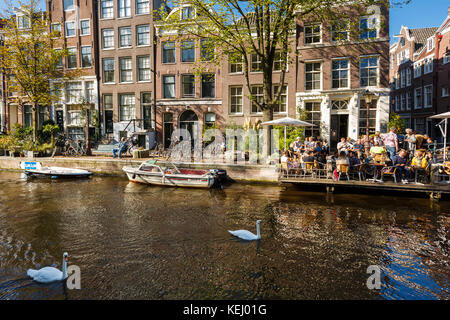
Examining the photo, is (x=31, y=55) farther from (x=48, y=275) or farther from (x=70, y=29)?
(x=48, y=275)

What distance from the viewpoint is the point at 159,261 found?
637cm

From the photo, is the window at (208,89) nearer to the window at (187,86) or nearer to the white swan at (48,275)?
the window at (187,86)

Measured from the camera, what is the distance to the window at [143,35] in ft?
81.4

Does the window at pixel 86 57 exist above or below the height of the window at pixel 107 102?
above

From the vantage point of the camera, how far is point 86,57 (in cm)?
2658

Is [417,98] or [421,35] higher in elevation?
[421,35]

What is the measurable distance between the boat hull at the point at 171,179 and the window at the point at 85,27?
56.7 ft

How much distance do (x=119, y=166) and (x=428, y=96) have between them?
98.7 feet

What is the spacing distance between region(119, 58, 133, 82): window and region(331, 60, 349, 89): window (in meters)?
16.2

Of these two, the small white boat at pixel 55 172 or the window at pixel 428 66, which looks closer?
the small white boat at pixel 55 172

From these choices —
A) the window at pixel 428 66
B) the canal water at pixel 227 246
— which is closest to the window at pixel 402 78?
the window at pixel 428 66

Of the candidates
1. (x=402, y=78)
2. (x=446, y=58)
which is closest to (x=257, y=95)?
(x=446, y=58)

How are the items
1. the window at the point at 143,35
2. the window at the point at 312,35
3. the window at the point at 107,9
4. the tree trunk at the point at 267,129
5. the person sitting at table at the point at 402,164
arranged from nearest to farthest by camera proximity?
the person sitting at table at the point at 402,164 → the tree trunk at the point at 267,129 → the window at the point at 312,35 → the window at the point at 143,35 → the window at the point at 107,9
